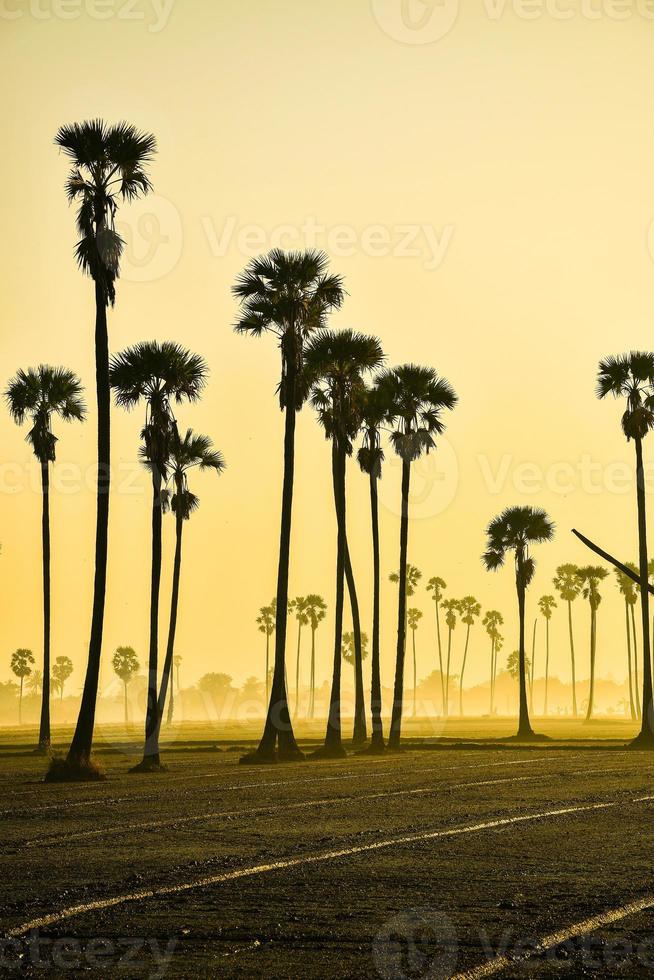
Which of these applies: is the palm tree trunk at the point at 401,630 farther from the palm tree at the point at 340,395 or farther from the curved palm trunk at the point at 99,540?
the curved palm trunk at the point at 99,540

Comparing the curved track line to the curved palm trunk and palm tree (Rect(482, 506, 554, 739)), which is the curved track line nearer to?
the curved palm trunk

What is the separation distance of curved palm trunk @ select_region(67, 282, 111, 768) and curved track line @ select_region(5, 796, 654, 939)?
1454 cm

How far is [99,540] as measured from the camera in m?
32.1

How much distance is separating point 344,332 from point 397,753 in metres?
17.2

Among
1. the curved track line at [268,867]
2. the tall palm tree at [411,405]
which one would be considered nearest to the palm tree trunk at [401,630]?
the tall palm tree at [411,405]

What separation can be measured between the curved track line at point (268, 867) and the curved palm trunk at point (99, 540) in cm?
1454

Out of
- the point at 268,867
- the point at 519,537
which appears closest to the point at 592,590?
the point at 519,537

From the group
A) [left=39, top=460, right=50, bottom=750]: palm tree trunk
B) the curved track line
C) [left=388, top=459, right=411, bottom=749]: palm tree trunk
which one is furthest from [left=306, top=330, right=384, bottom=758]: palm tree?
the curved track line

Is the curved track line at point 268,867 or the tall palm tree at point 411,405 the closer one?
the curved track line at point 268,867

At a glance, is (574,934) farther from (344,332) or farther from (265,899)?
(344,332)

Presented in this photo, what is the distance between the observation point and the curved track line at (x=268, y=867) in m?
10.3

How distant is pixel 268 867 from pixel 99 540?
19.6 m

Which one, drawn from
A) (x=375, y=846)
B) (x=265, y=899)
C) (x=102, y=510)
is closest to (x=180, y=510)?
(x=102, y=510)

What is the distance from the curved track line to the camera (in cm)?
1034
